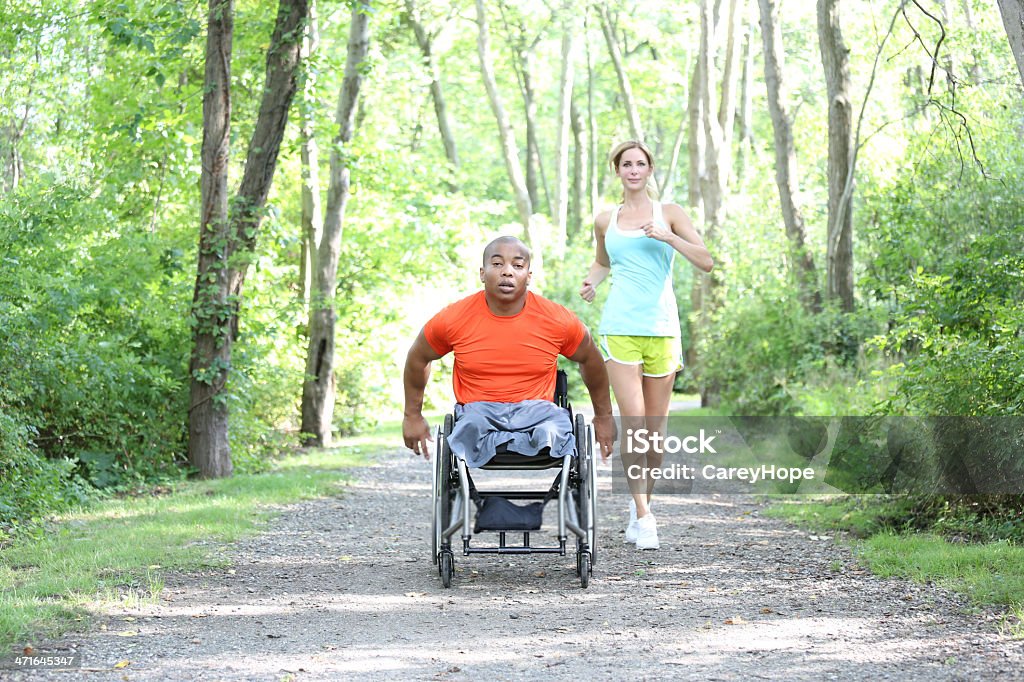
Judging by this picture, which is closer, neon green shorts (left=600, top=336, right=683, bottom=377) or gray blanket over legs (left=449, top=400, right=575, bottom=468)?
gray blanket over legs (left=449, top=400, right=575, bottom=468)

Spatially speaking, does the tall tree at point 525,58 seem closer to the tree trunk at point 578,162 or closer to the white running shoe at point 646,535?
the tree trunk at point 578,162

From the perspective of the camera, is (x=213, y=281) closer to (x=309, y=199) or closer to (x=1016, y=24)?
(x=309, y=199)

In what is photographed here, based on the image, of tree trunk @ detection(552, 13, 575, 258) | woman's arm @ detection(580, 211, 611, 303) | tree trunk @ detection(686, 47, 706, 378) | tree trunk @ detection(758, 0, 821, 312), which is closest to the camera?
woman's arm @ detection(580, 211, 611, 303)

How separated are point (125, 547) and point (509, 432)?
7.98 ft

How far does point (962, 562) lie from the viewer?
19.3 feet

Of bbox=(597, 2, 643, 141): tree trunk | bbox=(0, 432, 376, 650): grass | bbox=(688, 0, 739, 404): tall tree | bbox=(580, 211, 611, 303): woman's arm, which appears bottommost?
bbox=(0, 432, 376, 650): grass

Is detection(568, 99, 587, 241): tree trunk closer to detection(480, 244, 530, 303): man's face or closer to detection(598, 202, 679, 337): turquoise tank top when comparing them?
detection(598, 202, 679, 337): turquoise tank top

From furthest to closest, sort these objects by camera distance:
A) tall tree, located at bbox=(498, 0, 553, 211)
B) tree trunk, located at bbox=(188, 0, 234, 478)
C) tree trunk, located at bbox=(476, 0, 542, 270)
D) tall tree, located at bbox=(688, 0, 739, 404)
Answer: tall tree, located at bbox=(498, 0, 553, 211) < tree trunk, located at bbox=(476, 0, 542, 270) < tall tree, located at bbox=(688, 0, 739, 404) < tree trunk, located at bbox=(188, 0, 234, 478)

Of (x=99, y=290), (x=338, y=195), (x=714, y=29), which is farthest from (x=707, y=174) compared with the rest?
(x=99, y=290)

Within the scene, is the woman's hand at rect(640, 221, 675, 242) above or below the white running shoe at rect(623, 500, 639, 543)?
above

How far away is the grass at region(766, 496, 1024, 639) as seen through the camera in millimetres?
5250

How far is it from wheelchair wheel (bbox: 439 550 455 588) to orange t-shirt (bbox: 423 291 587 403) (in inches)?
30.6

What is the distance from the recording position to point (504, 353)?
20.3 feet

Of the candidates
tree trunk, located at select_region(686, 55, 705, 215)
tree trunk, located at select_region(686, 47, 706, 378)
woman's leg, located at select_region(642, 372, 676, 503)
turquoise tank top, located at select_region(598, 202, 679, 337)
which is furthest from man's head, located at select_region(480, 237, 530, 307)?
tree trunk, located at select_region(686, 55, 705, 215)
